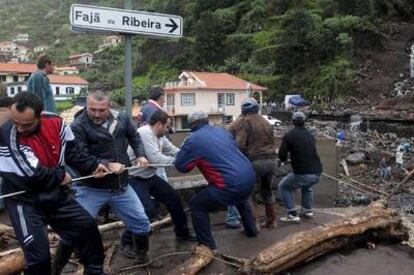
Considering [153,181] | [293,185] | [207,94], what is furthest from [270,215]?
[207,94]

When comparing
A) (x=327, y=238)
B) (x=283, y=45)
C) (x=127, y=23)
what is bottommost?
(x=327, y=238)

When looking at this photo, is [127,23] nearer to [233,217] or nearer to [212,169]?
[212,169]

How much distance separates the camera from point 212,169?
519 centimetres

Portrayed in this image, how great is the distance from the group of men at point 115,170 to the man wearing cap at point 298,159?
1cm

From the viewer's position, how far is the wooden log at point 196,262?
4.67m

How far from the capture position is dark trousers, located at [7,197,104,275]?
151 inches

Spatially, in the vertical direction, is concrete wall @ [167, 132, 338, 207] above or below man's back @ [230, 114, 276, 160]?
below

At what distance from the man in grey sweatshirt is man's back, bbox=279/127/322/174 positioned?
171 cm

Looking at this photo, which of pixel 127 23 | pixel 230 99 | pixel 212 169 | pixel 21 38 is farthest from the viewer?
pixel 21 38

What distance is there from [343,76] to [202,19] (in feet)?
78.2

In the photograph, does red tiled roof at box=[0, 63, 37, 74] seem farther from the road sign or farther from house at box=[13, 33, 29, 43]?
the road sign

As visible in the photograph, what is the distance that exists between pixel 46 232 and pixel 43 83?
3.28m

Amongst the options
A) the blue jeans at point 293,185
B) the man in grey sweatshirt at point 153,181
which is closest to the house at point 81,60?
the blue jeans at point 293,185

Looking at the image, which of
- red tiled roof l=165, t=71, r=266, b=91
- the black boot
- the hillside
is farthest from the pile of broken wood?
red tiled roof l=165, t=71, r=266, b=91
